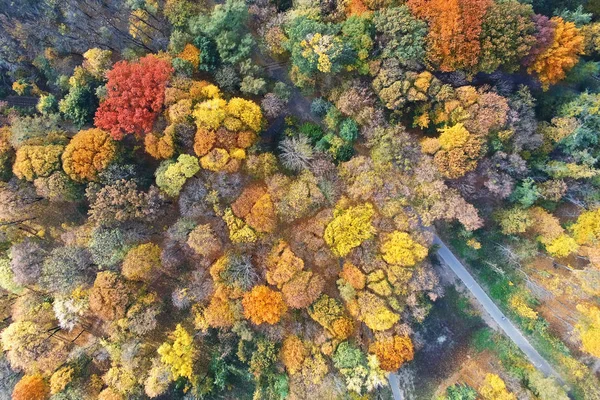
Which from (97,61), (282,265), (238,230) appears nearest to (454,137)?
(282,265)

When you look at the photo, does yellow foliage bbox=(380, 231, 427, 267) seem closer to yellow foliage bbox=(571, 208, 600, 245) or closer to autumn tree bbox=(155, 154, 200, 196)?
yellow foliage bbox=(571, 208, 600, 245)

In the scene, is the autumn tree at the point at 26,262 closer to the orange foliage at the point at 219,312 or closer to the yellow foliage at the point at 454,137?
the orange foliage at the point at 219,312

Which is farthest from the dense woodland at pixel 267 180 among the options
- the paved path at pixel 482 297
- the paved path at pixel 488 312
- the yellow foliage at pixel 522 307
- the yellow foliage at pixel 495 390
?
the yellow foliage at pixel 522 307

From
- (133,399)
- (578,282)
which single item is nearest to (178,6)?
(133,399)

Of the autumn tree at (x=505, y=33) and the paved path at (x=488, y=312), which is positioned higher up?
the autumn tree at (x=505, y=33)

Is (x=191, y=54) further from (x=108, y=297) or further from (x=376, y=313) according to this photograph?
(x=376, y=313)

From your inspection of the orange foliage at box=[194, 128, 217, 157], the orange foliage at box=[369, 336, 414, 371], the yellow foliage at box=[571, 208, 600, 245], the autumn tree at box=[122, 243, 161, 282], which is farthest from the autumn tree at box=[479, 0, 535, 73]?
the autumn tree at box=[122, 243, 161, 282]
